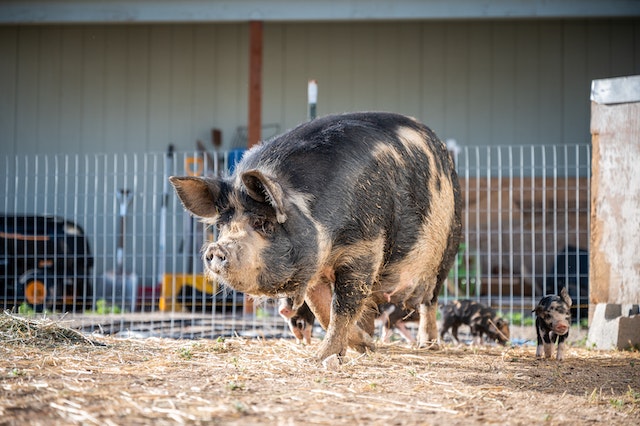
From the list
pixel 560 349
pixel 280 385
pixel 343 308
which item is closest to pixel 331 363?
pixel 343 308

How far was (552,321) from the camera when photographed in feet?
20.9

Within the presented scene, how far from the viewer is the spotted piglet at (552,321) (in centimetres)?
632

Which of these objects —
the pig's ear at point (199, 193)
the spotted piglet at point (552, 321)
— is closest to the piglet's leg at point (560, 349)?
the spotted piglet at point (552, 321)

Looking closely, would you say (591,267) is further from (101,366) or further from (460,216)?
(101,366)

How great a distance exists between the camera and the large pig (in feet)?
15.2

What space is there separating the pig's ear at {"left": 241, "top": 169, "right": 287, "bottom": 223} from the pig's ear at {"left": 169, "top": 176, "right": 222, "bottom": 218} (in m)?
0.26

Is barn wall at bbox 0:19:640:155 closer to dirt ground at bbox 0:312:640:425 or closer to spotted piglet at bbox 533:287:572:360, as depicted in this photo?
spotted piglet at bbox 533:287:572:360

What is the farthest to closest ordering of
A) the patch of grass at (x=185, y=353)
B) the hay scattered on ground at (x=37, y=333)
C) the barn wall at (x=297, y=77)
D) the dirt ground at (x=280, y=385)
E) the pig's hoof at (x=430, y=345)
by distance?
the barn wall at (x=297, y=77)
the pig's hoof at (x=430, y=345)
the hay scattered on ground at (x=37, y=333)
the patch of grass at (x=185, y=353)
the dirt ground at (x=280, y=385)

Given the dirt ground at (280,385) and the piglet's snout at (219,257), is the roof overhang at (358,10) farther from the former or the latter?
the piglet's snout at (219,257)

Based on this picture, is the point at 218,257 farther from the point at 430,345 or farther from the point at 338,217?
the point at 430,345

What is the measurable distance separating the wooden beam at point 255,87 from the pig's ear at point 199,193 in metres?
5.87

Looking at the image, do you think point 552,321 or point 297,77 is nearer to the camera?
point 552,321

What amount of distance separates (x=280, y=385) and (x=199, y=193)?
1181 mm

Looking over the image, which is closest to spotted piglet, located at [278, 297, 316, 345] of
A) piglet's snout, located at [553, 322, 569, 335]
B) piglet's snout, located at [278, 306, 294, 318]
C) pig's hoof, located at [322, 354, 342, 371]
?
piglet's snout, located at [278, 306, 294, 318]
